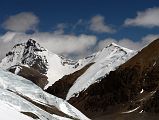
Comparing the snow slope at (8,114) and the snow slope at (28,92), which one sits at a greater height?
the snow slope at (28,92)

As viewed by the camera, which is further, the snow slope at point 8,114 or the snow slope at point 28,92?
the snow slope at point 28,92

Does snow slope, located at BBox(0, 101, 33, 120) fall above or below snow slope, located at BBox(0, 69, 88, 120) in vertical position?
below

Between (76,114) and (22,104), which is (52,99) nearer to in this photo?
(76,114)

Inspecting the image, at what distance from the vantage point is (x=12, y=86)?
66.2 metres

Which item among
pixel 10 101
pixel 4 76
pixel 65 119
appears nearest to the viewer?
pixel 10 101

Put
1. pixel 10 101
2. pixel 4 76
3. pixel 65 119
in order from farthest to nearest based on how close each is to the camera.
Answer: pixel 4 76, pixel 65 119, pixel 10 101

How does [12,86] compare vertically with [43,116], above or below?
above

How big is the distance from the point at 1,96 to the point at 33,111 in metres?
4.31

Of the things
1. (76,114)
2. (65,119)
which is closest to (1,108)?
(65,119)

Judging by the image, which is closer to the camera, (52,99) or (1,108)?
(1,108)

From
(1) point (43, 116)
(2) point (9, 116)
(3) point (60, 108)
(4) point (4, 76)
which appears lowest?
(2) point (9, 116)

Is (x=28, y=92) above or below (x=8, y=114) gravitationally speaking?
above

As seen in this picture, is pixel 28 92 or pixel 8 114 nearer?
pixel 8 114

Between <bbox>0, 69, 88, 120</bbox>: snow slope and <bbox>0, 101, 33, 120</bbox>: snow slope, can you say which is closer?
<bbox>0, 101, 33, 120</bbox>: snow slope
